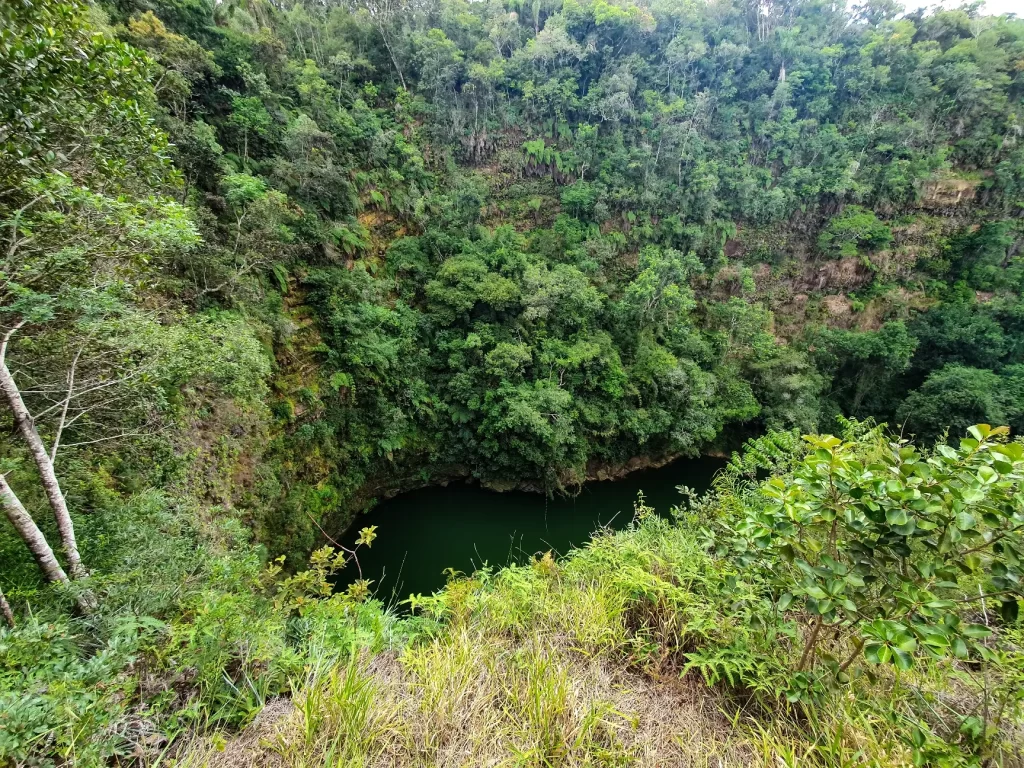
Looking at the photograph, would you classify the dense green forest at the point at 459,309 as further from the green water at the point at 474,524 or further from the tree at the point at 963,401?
the green water at the point at 474,524

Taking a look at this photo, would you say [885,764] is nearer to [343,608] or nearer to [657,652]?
[657,652]

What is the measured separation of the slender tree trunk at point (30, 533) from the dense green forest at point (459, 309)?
0.02m

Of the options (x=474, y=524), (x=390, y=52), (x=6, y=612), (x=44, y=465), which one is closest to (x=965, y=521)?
(x=6, y=612)

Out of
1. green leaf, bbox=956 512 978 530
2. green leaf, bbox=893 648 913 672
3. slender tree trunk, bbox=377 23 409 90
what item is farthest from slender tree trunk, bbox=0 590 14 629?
slender tree trunk, bbox=377 23 409 90

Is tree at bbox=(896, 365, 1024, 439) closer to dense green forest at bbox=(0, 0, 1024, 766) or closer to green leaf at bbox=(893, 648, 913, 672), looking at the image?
dense green forest at bbox=(0, 0, 1024, 766)

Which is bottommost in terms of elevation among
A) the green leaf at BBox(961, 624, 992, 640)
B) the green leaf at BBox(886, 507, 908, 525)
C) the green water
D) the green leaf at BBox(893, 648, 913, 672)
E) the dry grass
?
the green water

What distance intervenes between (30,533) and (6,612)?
0.36m

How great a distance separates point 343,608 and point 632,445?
9.30m

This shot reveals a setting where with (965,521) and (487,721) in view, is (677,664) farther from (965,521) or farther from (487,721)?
(965,521)

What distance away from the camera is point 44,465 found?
215 cm

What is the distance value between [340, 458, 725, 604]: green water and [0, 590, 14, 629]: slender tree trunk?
5.34m

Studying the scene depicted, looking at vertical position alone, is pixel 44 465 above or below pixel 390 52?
below

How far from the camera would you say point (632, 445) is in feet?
34.9

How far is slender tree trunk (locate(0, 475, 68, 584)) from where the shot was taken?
1.91 metres
